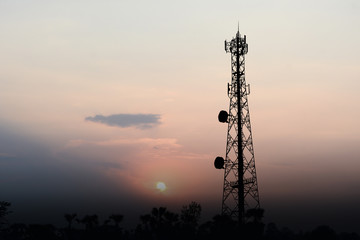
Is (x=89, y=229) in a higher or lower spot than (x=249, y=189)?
lower

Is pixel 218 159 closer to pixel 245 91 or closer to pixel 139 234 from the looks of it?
pixel 245 91

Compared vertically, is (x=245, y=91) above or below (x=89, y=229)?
above

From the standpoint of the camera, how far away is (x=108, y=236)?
103375mm

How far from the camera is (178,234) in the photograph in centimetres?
10081

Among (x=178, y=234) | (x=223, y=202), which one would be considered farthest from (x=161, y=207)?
(x=223, y=202)

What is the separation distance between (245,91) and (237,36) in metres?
8.61

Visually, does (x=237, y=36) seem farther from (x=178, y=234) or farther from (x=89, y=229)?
(x=89, y=229)

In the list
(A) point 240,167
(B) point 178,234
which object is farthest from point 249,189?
(B) point 178,234

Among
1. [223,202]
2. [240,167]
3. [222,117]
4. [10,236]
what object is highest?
[222,117]

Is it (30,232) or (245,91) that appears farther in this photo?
(30,232)

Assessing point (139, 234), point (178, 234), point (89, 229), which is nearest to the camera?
point (178, 234)

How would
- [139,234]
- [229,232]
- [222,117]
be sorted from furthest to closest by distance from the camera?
[139,234], [229,232], [222,117]

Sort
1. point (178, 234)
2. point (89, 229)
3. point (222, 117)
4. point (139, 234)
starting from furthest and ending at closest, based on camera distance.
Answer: point (139, 234) → point (89, 229) → point (178, 234) → point (222, 117)

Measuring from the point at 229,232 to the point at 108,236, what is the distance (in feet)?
142
